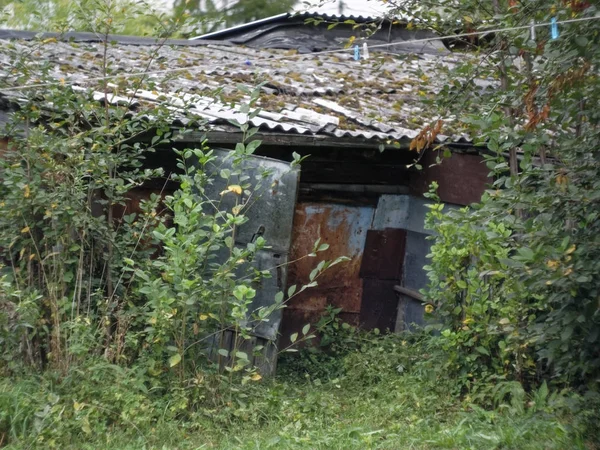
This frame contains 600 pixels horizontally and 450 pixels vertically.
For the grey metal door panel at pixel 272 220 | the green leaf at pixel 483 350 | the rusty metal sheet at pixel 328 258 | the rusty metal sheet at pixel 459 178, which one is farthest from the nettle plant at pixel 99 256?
the rusty metal sheet at pixel 459 178

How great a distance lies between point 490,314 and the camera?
561 cm

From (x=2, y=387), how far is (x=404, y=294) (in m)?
4.13

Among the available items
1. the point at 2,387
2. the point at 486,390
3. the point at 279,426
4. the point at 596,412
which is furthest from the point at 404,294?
the point at 2,387

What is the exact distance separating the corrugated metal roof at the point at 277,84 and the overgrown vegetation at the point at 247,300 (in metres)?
0.38

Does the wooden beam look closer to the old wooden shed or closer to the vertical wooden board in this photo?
the old wooden shed

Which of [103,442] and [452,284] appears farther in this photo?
[452,284]

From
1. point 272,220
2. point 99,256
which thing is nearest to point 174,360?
point 99,256

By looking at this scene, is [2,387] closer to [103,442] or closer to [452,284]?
[103,442]

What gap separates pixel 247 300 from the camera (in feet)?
17.2

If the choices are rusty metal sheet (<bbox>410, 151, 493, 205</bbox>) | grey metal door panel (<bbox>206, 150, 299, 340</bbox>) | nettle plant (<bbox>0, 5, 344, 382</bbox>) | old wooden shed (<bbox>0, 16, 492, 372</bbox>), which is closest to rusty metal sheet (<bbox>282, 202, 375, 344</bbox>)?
old wooden shed (<bbox>0, 16, 492, 372</bbox>)

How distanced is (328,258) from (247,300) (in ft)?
8.18

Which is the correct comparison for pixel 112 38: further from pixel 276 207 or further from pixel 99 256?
pixel 99 256

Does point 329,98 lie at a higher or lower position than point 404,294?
higher

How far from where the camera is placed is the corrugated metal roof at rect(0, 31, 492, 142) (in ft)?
20.3
